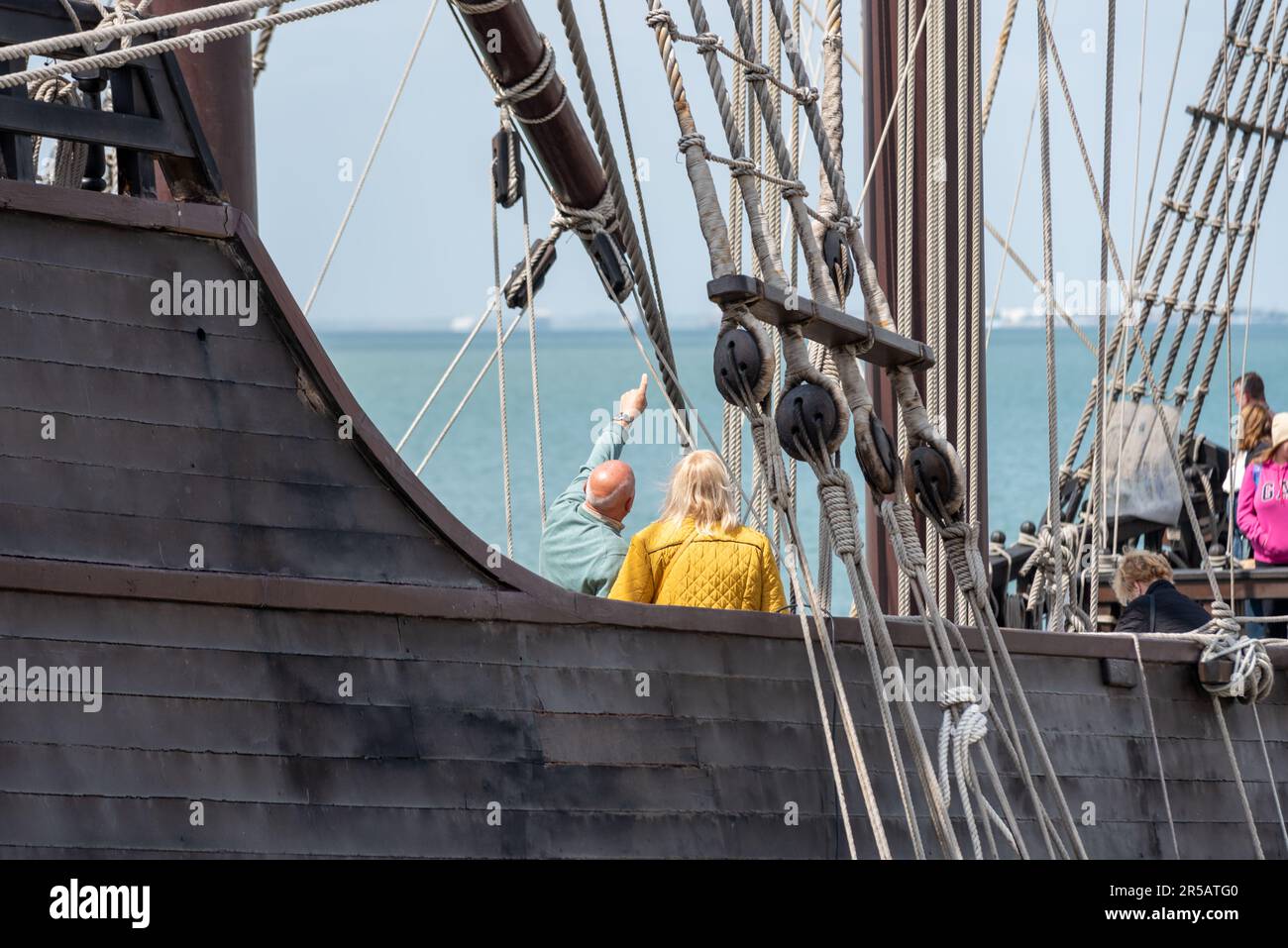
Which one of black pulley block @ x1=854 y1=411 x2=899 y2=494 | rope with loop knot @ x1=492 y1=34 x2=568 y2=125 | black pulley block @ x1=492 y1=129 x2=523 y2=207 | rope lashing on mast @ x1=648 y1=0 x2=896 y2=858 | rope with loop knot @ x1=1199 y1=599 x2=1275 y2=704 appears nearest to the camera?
rope lashing on mast @ x1=648 y1=0 x2=896 y2=858

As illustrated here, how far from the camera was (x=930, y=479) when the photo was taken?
5051mm

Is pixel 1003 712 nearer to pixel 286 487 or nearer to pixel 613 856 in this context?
pixel 613 856

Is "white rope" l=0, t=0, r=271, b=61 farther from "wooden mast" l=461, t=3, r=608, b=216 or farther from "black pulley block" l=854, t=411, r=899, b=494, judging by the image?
"black pulley block" l=854, t=411, r=899, b=494

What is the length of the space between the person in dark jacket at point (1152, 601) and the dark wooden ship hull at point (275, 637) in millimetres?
1823

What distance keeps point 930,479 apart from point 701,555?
0.61 meters

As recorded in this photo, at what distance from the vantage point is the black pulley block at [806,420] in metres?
4.63

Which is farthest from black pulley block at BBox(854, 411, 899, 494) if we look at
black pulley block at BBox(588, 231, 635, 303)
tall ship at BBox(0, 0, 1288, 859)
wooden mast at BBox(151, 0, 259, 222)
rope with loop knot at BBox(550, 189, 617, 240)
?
wooden mast at BBox(151, 0, 259, 222)

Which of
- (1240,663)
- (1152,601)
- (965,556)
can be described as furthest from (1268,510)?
(965,556)

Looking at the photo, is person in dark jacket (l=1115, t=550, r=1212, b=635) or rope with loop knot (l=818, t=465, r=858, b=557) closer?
rope with loop knot (l=818, t=465, r=858, b=557)

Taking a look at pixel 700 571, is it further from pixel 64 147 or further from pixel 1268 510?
pixel 1268 510

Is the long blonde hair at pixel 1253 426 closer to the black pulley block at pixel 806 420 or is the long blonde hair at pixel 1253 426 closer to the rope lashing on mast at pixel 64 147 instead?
the black pulley block at pixel 806 420

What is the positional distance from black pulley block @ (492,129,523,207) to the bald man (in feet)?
4.81

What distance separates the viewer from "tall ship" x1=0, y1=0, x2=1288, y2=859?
402 centimetres

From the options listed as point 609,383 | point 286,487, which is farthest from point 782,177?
Answer: point 609,383
